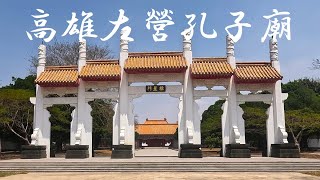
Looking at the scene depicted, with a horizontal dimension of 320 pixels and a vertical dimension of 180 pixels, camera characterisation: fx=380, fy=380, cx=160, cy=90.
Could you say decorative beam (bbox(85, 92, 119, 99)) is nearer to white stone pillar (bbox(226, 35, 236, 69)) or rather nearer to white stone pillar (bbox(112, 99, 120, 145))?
white stone pillar (bbox(112, 99, 120, 145))

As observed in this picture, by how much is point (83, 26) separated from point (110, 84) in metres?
3.26

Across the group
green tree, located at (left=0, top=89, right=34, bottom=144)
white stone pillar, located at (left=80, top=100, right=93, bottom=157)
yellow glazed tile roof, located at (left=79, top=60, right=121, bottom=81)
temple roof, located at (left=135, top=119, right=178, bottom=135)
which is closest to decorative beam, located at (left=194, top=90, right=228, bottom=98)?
yellow glazed tile roof, located at (left=79, top=60, right=121, bottom=81)

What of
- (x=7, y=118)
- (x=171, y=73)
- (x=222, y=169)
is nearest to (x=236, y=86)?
(x=171, y=73)

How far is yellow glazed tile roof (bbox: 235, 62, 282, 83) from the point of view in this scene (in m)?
18.9

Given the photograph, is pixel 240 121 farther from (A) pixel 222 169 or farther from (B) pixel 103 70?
(B) pixel 103 70

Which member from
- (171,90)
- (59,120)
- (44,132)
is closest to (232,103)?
(171,90)

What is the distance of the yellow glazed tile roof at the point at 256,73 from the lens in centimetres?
1886

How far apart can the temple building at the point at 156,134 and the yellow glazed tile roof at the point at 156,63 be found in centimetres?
3666

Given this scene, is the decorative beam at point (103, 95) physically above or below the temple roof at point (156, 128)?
above

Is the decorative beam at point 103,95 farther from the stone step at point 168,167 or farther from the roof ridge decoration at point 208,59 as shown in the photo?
the stone step at point 168,167

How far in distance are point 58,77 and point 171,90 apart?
5.79m

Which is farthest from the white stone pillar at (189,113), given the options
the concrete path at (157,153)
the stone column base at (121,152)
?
the concrete path at (157,153)

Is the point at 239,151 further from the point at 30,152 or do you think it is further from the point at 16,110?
the point at 16,110

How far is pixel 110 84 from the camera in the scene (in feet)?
64.1
